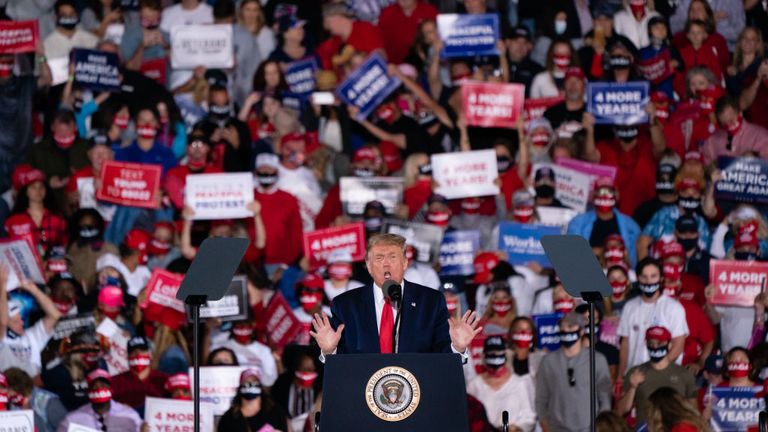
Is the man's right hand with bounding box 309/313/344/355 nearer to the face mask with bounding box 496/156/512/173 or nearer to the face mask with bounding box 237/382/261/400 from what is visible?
the face mask with bounding box 237/382/261/400

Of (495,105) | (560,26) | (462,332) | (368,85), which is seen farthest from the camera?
(560,26)

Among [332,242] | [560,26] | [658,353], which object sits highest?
[560,26]

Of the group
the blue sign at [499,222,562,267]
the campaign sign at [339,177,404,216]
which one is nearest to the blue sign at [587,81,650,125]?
the blue sign at [499,222,562,267]

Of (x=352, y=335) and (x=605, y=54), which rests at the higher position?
(x=605, y=54)

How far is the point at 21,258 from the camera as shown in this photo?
13359 mm

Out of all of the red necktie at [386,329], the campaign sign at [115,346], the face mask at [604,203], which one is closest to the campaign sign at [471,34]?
the face mask at [604,203]

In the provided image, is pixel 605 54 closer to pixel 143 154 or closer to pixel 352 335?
pixel 143 154

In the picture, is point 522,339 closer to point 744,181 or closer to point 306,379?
point 306,379

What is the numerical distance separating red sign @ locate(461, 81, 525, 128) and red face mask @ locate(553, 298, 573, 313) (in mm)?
2206

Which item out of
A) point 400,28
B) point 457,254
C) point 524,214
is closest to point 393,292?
Answer: point 457,254

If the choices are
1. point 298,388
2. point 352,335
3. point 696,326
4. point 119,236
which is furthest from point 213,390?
point 352,335

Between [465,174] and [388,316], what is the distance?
6287 millimetres

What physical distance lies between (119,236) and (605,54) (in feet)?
14.8

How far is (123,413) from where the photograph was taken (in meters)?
12.3
